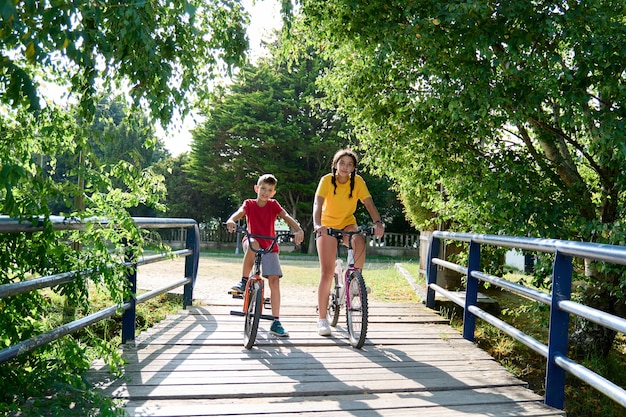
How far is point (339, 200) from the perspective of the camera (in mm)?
5758

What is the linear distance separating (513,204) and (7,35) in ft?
16.5

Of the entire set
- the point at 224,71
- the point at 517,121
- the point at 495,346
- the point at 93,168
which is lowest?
the point at 495,346

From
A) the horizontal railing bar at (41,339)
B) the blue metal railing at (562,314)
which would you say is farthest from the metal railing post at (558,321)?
the horizontal railing bar at (41,339)

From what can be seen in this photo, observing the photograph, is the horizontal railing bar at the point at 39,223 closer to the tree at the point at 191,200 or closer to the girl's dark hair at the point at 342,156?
the girl's dark hair at the point at 342,156

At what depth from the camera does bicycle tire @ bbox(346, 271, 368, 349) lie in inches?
205

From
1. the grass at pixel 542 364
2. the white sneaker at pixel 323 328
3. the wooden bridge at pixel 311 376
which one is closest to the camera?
the wooden bridge at pixel 311 376

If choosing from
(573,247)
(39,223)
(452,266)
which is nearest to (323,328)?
(452,266)

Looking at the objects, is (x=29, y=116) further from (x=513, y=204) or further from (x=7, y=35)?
(x=513, y=204)

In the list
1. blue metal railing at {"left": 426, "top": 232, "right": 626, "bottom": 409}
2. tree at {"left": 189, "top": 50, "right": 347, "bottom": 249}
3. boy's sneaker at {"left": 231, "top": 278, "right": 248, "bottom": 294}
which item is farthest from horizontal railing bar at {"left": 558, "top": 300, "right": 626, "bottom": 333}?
tree at {"left": 189, "top": 50, "right": 347, "bottom": 249}

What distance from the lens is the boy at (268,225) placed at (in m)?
5.61

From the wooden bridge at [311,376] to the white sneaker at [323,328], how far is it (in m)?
0.09

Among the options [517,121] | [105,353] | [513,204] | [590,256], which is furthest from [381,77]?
[105,353]

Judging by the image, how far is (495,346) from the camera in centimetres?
753

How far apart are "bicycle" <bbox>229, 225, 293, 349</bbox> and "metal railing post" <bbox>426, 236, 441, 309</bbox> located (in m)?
2.35
